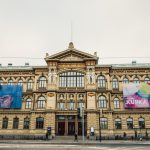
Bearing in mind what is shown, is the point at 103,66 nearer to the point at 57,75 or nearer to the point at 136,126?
the point at 57,75

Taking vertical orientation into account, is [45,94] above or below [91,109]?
above

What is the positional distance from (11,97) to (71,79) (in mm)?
14345

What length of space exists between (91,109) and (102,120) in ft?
11.2

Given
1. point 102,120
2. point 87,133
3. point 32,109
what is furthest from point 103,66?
point 32,109

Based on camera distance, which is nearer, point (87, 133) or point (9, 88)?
point (87, 133)

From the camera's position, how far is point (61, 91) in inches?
2077

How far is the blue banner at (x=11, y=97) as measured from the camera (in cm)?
5325

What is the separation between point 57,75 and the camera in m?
54.2

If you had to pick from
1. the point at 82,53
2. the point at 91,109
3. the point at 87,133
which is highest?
the point at 82,53

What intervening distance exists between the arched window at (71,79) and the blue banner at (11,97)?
390 inches

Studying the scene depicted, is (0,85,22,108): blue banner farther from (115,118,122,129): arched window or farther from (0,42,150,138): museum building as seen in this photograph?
(115,118,122,129): arched window

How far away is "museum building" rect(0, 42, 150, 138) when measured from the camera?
5072 cm

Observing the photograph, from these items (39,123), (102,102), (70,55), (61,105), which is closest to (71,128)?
(61,105)

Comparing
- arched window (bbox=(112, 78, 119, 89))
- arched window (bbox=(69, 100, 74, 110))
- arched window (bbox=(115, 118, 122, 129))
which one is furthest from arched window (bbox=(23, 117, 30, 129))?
arched window (bbox=(112, 78, 119, 89))
